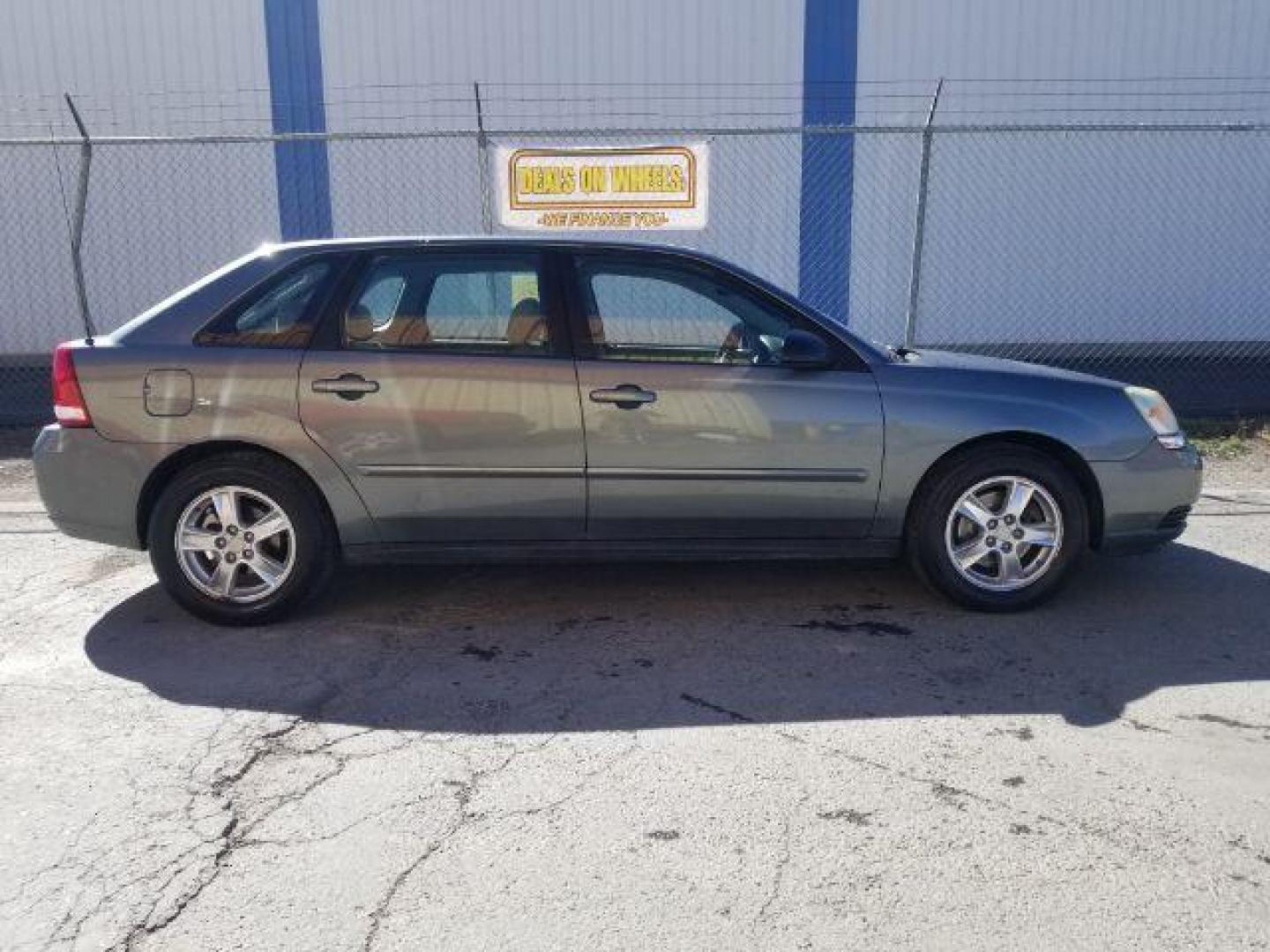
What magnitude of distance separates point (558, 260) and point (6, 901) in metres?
3.03

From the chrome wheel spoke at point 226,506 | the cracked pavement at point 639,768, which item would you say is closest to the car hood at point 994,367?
the cracked pavement at point 639,768

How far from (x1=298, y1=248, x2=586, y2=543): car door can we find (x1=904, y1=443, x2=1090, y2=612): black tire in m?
1.48

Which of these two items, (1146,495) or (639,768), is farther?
(1146,495)

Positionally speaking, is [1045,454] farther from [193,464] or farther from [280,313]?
[193,464]

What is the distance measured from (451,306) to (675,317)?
3.12ft

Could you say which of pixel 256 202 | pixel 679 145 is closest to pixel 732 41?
pixel 679 145

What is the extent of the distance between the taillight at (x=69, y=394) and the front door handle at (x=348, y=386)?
0.96 m

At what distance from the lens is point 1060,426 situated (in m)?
4.58

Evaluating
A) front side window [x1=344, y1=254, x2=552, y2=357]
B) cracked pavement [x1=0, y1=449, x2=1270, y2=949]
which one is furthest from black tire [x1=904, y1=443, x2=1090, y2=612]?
front side window [x1=344, y1=254, x2=552, y2=357]

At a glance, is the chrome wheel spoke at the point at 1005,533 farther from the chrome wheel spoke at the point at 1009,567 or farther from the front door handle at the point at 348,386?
the front door handle at the point at 348,386

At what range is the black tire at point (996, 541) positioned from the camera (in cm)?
460

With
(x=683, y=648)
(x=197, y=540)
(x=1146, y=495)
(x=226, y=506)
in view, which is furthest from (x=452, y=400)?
(x=1146, y=495)

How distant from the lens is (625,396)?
4.48m

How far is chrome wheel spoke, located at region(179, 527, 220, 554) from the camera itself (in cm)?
450
